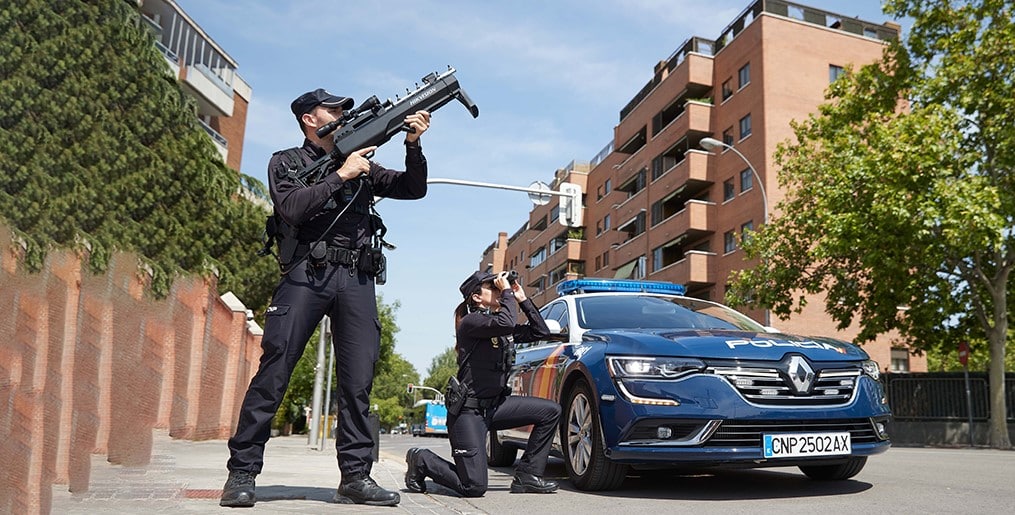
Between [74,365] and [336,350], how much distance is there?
158 cm

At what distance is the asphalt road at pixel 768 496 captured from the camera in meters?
5.24

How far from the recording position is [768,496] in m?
5.81

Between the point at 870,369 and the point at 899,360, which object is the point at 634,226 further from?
the point at 870,369

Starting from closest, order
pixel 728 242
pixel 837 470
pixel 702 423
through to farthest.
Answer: pixel 702 423, pixel 837 470, pixel 728 242

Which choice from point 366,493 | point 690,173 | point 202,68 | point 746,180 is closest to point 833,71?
point 746,180

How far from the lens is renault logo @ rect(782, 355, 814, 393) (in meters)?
5.57

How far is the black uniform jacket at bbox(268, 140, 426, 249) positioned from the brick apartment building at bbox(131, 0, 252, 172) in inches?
988

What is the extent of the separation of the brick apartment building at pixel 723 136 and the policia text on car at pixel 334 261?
2641 centimetres

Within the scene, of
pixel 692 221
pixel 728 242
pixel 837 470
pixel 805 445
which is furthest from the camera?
pixel 692 221

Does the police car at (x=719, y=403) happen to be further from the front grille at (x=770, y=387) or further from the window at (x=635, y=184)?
the window at (x=635, y=184)

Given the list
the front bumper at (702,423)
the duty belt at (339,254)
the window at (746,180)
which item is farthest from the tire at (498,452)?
the window at (746,180)

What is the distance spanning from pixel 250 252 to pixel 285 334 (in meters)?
22.2

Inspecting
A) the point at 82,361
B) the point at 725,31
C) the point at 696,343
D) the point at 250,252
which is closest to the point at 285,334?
the point at 82,361

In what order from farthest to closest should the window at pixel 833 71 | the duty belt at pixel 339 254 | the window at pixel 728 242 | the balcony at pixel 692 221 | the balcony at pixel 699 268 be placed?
the balcony at pixel 692 221, the balcony at pixel 699 268, the window at pixel 728 242, the window at pixel 833 71, the duty belt at pixel 339 254
